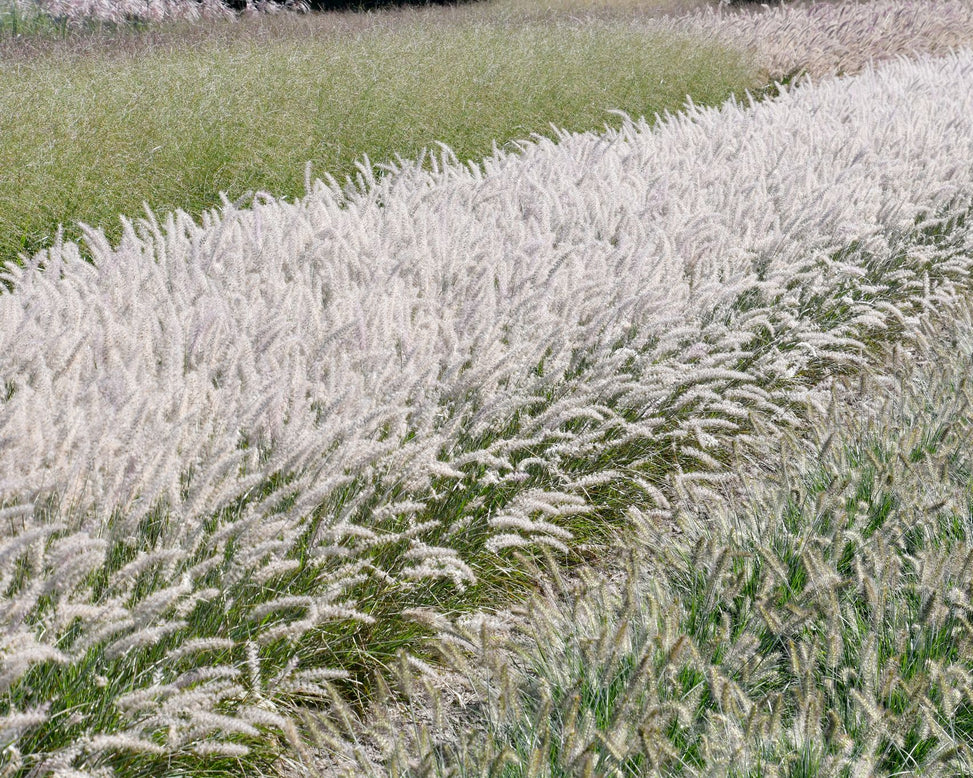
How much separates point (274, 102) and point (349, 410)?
433 centimetres

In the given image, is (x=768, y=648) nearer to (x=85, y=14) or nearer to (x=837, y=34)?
(x=85, y=14)

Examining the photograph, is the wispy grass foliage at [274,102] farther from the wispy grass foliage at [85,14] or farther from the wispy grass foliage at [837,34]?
the wispy grass foliage at [85,14]

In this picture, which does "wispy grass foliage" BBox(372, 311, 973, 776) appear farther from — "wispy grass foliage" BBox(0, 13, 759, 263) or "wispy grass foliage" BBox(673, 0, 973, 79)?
"wispy grass foliage" BBox(673, 0, 973, 79)

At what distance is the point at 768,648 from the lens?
2.16 m

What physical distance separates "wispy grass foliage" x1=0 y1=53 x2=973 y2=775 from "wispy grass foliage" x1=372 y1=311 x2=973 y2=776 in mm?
225

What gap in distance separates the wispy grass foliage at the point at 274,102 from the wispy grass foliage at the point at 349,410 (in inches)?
50.3

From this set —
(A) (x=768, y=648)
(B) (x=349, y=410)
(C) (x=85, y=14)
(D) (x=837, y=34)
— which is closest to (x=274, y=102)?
(B) (x=349, y=410)

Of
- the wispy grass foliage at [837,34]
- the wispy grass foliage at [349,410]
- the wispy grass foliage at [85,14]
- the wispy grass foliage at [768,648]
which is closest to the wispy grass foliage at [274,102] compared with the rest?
the wispy grass foliage at [837,34]

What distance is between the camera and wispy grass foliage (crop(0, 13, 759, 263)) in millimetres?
4684

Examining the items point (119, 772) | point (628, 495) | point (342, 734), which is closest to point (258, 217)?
point (628, 495)

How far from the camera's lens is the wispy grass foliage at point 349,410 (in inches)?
66.8

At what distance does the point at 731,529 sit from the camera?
256 centimetres

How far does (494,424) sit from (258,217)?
1.37 meters

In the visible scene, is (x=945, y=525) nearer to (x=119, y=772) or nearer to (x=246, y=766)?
(x=246, y=766)
